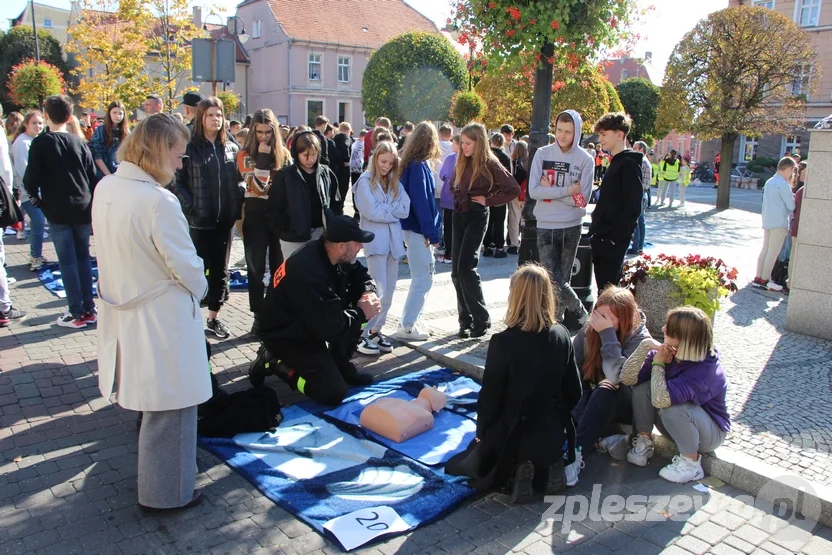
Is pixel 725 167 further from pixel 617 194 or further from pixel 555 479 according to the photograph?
pixel 555 479

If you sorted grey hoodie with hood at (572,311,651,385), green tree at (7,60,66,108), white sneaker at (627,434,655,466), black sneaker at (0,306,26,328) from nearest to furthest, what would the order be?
white sneaker at (627,434,655,466) → grey hoodie with hood at (572,311,651,385) → black sneaker at (0,306,26,328) → green tree at (7,60,66,108)

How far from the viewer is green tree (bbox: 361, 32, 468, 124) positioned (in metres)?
42.2

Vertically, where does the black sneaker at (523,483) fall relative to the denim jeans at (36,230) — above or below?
below

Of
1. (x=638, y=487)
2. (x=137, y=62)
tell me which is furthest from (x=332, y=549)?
(x=137, y=62)

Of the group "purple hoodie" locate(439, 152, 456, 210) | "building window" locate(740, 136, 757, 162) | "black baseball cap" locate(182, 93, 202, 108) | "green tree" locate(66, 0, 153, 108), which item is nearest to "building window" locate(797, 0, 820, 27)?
"building window" locate(740, 136, 757, 162)

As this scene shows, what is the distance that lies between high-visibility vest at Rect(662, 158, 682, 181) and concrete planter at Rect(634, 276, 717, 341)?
14.8 meters

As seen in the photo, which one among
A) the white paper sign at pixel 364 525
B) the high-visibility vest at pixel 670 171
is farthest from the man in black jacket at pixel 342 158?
the high-visibility vest at pixel 670 171

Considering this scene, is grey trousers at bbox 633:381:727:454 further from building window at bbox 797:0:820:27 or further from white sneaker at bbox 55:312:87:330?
building window at bbox 797:0:820:27

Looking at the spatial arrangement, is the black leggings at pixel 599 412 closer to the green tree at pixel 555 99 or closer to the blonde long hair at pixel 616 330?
the blonde long hair at pixel 616 330

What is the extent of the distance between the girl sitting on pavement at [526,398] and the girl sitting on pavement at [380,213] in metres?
2.56

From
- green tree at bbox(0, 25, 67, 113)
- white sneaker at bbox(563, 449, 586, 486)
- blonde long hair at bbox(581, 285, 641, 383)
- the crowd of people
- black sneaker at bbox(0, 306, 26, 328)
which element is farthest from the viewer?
green tree at bbox(0, 25, 67, 113)

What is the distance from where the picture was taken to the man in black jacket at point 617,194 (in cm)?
591

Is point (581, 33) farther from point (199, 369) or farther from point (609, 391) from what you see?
point (199, 369)

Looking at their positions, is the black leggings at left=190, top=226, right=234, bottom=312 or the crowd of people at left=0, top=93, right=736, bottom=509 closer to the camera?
the crowd of people at left=0, top=93, right=736, bottom=509
